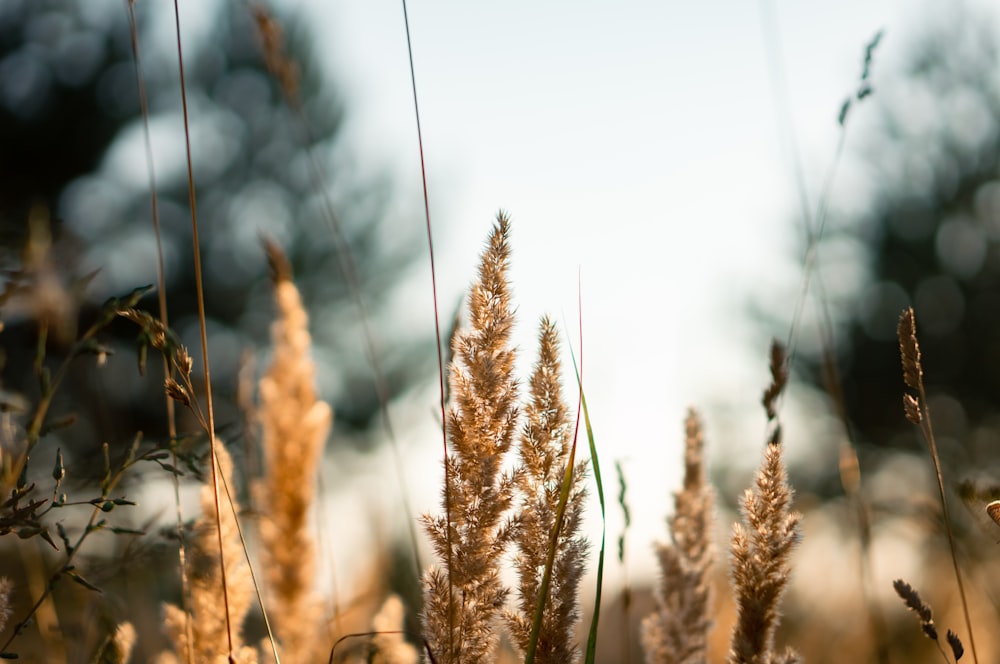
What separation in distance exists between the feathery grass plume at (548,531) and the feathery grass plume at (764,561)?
0.22m

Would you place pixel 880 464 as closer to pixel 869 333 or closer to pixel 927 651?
pixel 869 333

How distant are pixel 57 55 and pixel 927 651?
47.8ft

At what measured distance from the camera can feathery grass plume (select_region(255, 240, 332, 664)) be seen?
1729mm

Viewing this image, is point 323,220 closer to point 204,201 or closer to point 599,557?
point 204,201

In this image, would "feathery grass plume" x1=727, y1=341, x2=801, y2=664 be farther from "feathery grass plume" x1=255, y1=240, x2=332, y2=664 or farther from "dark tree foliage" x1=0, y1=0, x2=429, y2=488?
"dark tree foliage" x1=0, y1=0, x2=429, y2=488

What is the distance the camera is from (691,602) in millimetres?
1937

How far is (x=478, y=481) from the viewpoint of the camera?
4.16ft

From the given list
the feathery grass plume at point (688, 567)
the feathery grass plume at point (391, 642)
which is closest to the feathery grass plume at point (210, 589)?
the feathery grass plume at point (391, 642)

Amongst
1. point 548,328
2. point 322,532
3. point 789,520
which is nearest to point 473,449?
point 548,328

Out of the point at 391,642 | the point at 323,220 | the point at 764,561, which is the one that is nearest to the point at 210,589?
the point at 391,642

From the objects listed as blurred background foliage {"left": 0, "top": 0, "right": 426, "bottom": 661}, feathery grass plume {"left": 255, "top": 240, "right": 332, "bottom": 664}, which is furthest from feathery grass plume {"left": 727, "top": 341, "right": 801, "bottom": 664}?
blurred background foliage {"left": 0, "top": 0, "right": 426, "bottom": 661}

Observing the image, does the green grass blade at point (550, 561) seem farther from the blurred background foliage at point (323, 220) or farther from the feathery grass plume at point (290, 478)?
the blurred background foliage at point (323, 220)

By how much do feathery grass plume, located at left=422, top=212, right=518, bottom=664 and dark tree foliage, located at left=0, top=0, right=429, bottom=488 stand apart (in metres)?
11.5

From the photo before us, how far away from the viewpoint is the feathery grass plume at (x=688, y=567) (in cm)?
189
